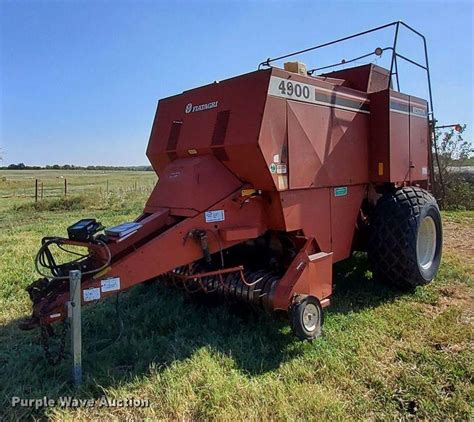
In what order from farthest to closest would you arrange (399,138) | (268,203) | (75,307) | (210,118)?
(399,138) → (210,118) → (268,203) → (75,307)

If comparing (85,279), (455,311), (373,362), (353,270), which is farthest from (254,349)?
(353,270)

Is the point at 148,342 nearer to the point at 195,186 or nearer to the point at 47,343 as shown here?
the point at 47,343

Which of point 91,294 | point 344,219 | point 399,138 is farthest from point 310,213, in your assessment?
point 91,294

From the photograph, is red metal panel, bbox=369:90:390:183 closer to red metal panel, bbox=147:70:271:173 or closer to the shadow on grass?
the shadow on grass

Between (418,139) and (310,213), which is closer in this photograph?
(310,213)

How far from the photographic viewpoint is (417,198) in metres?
4.90

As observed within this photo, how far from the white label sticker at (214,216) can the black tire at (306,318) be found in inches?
37.9

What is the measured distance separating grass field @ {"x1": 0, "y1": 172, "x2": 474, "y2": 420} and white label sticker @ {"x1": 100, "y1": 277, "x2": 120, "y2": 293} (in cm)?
61

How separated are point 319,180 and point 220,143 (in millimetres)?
1071

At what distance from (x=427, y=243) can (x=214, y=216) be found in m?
3.28

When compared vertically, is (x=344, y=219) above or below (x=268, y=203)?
below

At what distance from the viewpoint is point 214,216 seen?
11.9 feet

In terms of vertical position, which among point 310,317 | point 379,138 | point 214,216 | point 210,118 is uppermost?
point 210,118

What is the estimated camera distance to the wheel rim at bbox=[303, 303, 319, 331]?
11.6 feet
